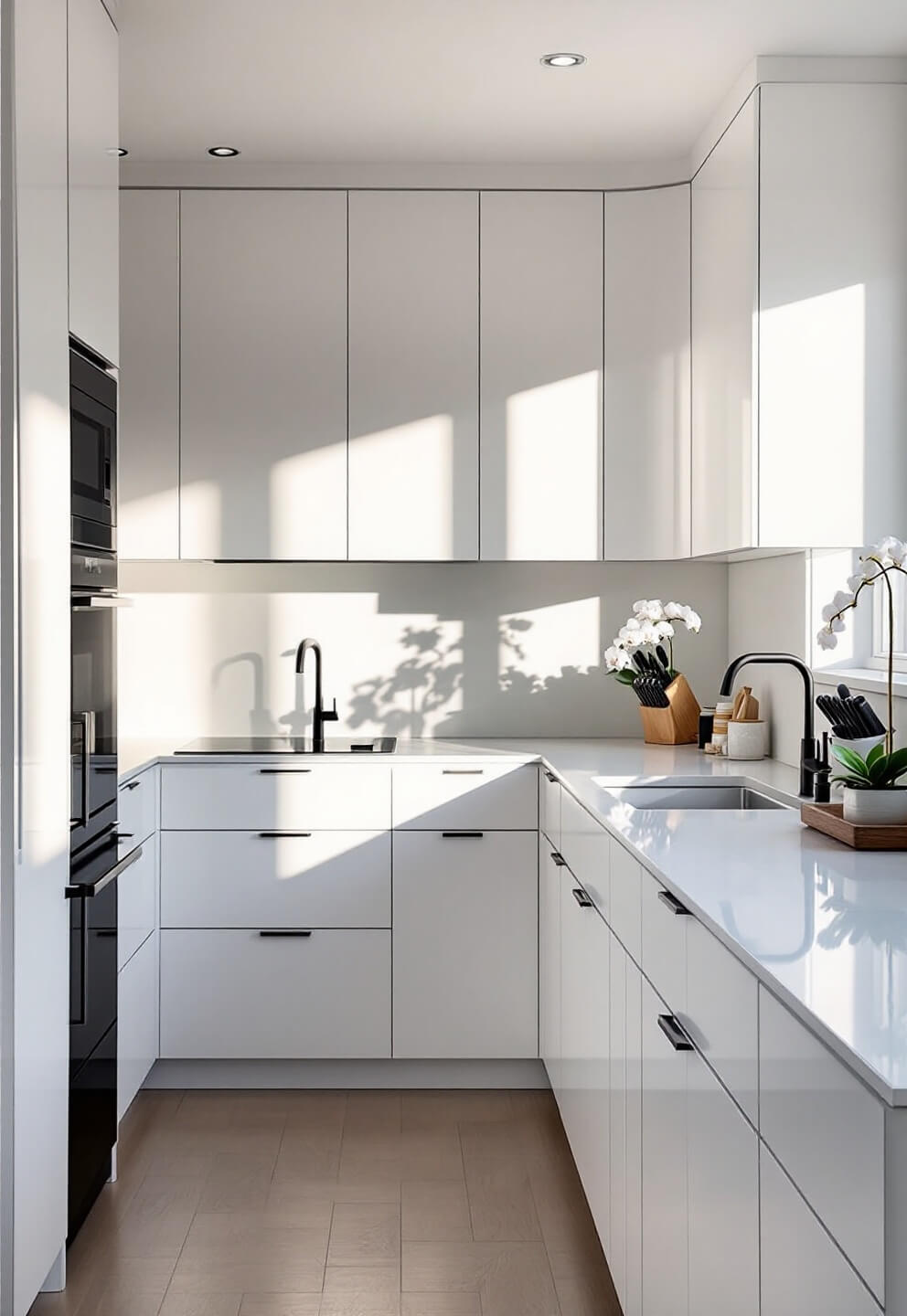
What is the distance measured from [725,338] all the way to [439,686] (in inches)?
58.3

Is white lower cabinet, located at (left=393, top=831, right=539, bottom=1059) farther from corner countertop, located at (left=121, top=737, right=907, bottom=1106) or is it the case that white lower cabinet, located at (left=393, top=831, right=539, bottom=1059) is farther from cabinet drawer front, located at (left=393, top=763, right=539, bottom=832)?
corner countertop, located at (left=121, top=737, right=907, bottom=1106)

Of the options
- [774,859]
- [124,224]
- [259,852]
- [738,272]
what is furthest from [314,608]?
[774,859]

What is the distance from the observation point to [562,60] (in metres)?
3.20

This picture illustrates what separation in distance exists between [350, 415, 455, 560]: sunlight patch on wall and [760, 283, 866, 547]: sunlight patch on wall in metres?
1.06

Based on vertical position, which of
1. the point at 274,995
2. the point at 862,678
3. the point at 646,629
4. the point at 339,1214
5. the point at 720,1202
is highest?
the point at 646,629

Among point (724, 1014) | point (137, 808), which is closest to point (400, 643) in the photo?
point (137, 808)

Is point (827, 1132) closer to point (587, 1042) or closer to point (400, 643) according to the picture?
point (587, 1042)

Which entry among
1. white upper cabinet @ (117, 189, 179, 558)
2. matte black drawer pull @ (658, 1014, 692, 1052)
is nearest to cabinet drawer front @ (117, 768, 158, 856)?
white upper cabinet @ (117, 189, 179, 558)

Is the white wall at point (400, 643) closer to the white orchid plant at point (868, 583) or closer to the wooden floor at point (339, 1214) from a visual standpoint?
the wooden floor at point (339, 1214)

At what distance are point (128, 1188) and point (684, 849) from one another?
1.72 meters

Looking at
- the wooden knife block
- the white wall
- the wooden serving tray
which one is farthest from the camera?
the white wall

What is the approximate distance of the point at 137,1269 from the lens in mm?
2697

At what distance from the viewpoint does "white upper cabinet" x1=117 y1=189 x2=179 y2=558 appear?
12.9 feet

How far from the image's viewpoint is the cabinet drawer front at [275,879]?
12.2ft
